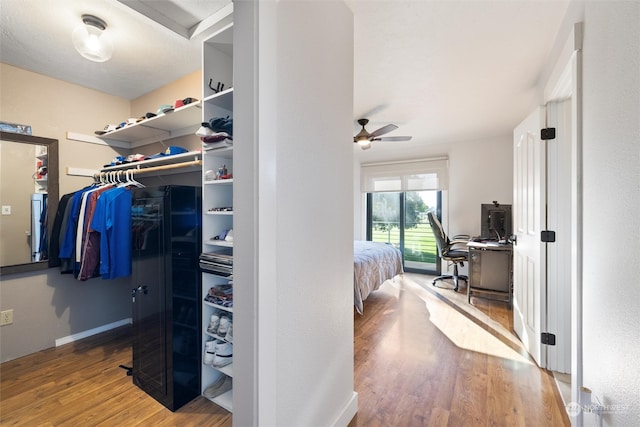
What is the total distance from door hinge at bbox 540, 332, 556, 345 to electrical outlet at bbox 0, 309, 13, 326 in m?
4.30

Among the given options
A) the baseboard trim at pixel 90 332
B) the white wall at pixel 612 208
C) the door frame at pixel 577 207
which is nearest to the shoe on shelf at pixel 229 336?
the white wall at pixel 612 208

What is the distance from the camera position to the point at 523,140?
2.41 m

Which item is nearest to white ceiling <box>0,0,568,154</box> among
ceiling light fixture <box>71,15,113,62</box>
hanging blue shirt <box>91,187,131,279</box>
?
ceiling light fixture <box>71,15,113,62</box>

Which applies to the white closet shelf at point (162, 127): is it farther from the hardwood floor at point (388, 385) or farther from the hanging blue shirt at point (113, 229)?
the hardwood floor at point (388, 385)

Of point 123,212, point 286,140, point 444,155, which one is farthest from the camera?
point 444,155

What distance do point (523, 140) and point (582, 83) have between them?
1.26 meters

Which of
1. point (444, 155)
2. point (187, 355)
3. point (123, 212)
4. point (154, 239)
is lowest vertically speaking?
point (187, 355)

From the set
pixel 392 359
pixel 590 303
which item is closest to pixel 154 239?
pixel 392 359

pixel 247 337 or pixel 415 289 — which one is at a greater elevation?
pixel 247 337

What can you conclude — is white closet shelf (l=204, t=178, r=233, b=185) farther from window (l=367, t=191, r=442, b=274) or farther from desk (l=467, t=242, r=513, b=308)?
window (l=367, t=191, r=442, b=274)

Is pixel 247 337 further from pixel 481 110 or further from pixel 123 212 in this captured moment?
pixel 481 110

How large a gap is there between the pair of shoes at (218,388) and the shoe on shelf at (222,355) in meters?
0.26

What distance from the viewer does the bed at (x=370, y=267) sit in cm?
291

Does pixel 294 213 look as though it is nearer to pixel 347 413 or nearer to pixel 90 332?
pixel 347 413
